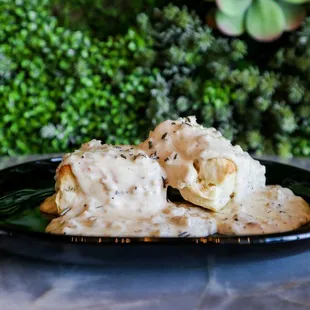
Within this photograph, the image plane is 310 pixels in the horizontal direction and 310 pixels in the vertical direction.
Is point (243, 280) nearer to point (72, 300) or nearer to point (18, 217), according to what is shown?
point (72, 300)

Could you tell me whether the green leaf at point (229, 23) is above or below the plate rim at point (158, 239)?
below

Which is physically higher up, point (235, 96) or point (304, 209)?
point (304, 209)

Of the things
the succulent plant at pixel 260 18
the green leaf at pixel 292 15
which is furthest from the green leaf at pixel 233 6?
the green leaf at pixel 292 15

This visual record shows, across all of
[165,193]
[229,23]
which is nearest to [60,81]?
[229,23]

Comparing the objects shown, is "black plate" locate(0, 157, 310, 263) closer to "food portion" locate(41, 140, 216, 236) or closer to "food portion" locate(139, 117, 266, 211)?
"food portion" locate(41, 140, 216, 236)

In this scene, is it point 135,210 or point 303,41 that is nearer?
point 135,210

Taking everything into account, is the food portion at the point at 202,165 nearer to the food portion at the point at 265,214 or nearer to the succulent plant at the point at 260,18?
the food portion at the point at 265,214

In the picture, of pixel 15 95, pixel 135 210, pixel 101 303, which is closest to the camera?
pixel 101 303

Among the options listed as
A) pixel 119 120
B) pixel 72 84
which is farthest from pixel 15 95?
pixel 119 120
